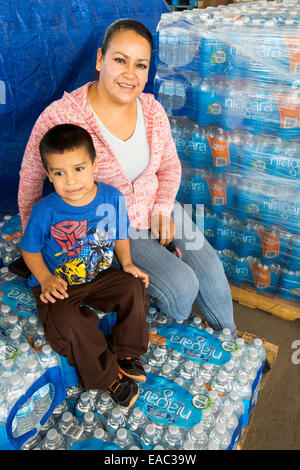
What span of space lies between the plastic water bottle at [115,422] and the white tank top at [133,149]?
911 mm

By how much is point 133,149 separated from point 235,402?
1073 mm

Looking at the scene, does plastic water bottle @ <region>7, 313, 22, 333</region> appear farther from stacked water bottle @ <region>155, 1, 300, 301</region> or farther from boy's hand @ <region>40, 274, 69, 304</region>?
stacked water bottle @ <region>155, 1, 300, 301</region>

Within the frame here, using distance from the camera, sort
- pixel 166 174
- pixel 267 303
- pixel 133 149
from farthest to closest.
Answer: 1. pixel 267 303
2. pixel 166 174
3. pixel 133 149

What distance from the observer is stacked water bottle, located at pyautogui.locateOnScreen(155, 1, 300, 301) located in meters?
1.95

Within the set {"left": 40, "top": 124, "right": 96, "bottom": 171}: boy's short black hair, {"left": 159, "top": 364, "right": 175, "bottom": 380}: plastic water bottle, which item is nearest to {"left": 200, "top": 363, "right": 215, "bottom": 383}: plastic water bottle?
{"left": 159, "top": 364, "right": 175, "bottom": 380}: plastic water bottle

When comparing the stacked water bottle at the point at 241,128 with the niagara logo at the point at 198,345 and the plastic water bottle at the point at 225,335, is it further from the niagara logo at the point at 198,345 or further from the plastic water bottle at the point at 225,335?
the niagara logo at the point at 198,345

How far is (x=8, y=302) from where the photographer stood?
1.57m

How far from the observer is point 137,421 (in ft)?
4.24

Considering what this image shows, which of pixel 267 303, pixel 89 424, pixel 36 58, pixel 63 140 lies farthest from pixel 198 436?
pixel 36 58

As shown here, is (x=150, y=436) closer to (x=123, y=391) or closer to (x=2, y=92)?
(x=123, y=391)

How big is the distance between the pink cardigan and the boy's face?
0.61 feet

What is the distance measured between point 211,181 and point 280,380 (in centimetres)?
117

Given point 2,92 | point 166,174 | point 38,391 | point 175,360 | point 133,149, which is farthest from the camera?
point 2,92

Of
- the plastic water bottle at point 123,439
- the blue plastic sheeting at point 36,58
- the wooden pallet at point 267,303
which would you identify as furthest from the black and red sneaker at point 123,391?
the blue plastic sheeting at point 36,58
